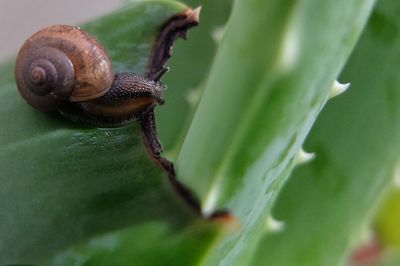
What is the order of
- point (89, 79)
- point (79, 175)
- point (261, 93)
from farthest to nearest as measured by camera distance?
1. point (89, 79)
2. point (79, 175)
3. point (261, 93)

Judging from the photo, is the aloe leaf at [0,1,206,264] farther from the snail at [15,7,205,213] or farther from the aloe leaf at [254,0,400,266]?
the aloe leaf at [254,0,400,266]

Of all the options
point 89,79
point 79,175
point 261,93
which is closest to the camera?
point 261,93

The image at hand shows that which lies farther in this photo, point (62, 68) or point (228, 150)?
point (62, 68)

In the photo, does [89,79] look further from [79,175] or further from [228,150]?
[228,150]

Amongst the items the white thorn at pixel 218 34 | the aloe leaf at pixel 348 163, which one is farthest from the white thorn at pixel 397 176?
the white thorn at pixel 218 34

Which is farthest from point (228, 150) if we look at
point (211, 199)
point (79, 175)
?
point (79, 175)

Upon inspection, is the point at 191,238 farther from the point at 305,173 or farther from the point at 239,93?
the point at 305,173

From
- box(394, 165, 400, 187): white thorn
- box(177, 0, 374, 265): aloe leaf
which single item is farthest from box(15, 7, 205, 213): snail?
box(394, 165, 400, 187): white thorn
